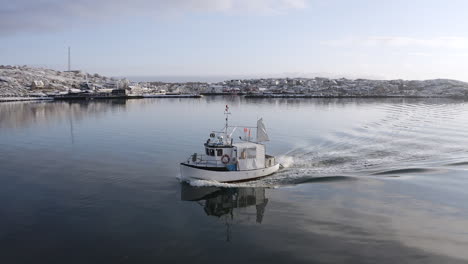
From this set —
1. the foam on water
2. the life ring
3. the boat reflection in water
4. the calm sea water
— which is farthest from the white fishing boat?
the boat reflection in water

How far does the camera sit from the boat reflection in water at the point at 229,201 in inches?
796

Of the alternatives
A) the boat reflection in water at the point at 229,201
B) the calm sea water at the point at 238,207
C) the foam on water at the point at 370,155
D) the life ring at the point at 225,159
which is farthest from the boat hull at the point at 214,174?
the life ring at the point at 225,159

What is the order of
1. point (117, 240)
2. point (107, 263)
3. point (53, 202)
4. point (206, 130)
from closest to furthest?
point (107, 263) → point (117, 240) → point (53, 202) → point (206, 130)

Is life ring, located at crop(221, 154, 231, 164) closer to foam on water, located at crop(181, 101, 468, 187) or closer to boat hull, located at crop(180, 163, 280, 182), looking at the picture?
A: boat hull, located at crop(180, 163, 280, 182)

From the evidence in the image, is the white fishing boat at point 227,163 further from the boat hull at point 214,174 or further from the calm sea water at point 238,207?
the calm sea water at point 238,207

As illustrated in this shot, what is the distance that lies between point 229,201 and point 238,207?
1050 mm

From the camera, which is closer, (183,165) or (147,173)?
(183,165)

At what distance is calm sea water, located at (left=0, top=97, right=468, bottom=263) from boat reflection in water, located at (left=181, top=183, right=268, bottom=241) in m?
0.07

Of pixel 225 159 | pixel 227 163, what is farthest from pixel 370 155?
pixel 225 159

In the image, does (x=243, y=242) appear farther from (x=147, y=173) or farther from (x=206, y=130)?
(x=206, y=130)

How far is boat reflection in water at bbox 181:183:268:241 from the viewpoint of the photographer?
66.3 feet

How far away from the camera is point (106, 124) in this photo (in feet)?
194

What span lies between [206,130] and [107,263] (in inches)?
1482

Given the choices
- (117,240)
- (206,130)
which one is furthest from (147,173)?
(206,130)
